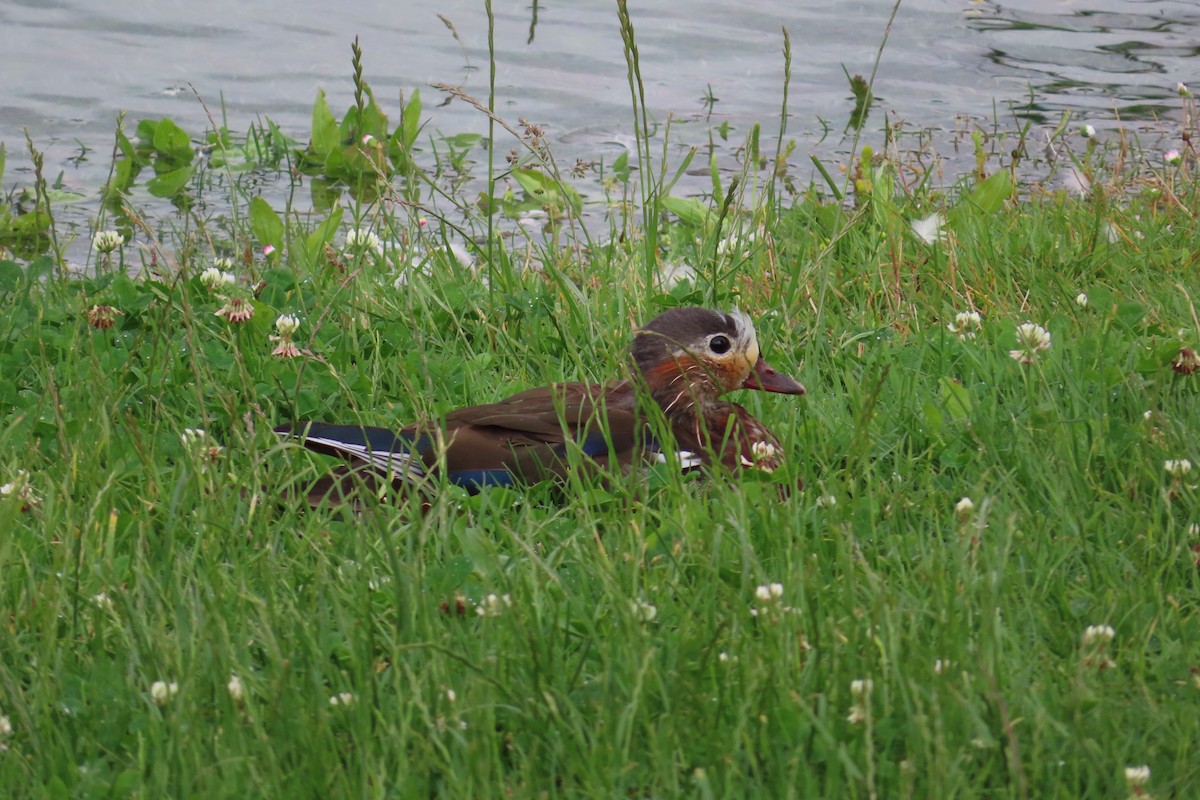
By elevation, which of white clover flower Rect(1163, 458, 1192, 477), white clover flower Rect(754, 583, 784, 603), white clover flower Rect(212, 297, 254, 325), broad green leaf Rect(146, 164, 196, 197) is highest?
white clover flower Rect(1163, 458, 1192, 477)

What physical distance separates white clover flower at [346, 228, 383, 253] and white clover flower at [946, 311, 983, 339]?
7.33 feet

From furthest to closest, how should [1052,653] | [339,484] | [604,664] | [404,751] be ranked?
[339,484] → [1052,653] → [604,664] → [404,751]

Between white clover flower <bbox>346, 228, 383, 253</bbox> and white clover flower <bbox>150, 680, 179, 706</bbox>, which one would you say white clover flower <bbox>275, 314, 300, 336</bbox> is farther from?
white clover flower <bbox>150, 680, 179, 706</bbox>

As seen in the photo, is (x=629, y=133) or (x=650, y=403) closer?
(x=650, y=403)

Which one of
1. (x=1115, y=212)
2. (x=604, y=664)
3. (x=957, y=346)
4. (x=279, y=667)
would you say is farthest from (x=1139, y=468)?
(x=1115, y=212)

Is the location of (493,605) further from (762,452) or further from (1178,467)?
(1178,467)

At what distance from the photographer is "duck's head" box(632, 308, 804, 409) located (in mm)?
4566

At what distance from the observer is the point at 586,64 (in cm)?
1070

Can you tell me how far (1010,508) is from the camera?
3613mm

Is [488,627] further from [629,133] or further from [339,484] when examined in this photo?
[629,133]

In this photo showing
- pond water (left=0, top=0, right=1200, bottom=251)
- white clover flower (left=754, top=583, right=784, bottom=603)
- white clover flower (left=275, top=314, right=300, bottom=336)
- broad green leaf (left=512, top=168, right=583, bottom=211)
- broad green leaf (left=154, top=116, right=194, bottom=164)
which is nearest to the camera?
white clover flower (left=754, top=583, right=784, bottom=603)

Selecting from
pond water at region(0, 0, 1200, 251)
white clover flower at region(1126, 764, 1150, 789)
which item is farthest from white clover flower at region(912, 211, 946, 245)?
white clover flower at region(1126, 764, 1150, 789)

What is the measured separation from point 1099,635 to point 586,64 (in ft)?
27.8

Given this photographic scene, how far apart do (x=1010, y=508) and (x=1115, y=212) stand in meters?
3.22
